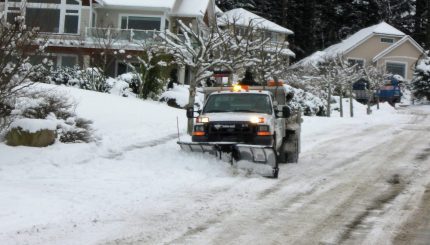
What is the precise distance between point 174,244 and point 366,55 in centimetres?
5021

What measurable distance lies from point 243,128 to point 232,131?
0.23m

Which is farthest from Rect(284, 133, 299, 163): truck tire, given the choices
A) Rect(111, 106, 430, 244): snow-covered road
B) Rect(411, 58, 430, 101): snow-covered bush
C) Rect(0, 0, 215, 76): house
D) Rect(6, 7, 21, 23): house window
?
Rect(411, 58, 430, 101): snow-covered bush

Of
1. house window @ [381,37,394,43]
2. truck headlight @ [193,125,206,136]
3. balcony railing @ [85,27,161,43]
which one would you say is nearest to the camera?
truck headlight @ [193,125,206,136]

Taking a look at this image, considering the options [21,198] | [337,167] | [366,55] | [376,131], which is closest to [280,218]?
[21,198]

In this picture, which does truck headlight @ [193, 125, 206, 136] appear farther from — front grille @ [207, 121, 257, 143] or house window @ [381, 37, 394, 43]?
house window @ [381, 37, 394, 43]

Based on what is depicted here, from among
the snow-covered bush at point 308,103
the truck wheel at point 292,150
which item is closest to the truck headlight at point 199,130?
the truck wheel at point 292,150

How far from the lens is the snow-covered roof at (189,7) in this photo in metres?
39.0

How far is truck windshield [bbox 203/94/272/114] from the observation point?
496 inches

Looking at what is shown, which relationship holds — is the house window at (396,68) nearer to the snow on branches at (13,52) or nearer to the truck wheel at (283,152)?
the truck wheel at (283,152)

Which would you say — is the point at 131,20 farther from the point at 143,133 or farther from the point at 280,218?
the point at 280,218

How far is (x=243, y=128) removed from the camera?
38.8ft

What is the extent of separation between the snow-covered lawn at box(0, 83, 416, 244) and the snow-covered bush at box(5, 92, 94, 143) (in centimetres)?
51

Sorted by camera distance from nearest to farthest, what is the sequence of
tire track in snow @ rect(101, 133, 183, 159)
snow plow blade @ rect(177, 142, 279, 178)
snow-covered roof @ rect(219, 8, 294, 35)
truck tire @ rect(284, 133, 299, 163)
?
1. snow plow blade @ rect(177, 142, 279, 178)
2. tire track in snow @ rect(101, 133, 183, 159)
3. truck tire @ rect(284, 133, 299, 163)
4. snow-covered roof @ rect(219, 8, 294, 35)

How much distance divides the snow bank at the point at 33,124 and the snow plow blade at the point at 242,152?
3042 millimetres
